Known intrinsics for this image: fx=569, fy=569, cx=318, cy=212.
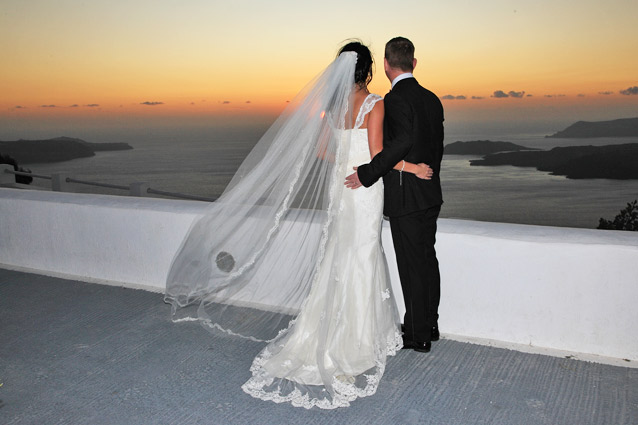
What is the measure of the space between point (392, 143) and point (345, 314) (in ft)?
3.00

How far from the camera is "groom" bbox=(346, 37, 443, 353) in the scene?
2.89 meters

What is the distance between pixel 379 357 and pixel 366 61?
5.04 feet

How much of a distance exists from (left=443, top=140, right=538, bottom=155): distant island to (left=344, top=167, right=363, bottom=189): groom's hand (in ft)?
58.1

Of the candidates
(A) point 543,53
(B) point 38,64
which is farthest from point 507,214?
(B) point 38,64

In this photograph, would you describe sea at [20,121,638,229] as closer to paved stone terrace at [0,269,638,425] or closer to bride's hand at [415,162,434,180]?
paved stone terrace at [0,269,638,425]

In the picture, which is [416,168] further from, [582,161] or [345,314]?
[582,161]

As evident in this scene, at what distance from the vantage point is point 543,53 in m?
14.1

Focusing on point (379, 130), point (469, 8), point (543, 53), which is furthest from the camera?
point (543, 53)

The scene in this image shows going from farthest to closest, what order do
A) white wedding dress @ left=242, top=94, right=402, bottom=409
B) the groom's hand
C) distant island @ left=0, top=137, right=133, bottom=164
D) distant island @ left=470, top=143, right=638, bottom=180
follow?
distant island @ left=0, top=137, right=133, bottom=164
distant island @ left=470, top=143, right=638, bottom=180
the groom's hand
white wedding dress @ left=242, top=94, right=402, bottom=409

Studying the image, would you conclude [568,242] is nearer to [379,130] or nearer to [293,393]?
[379,130]

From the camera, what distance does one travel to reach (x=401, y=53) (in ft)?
9.61

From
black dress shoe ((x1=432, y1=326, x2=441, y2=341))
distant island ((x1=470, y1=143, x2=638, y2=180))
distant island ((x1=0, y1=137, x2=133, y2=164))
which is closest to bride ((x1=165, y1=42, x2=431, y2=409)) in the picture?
black dress shoe ((x1=432, y1=326, x2=441, y2=341))

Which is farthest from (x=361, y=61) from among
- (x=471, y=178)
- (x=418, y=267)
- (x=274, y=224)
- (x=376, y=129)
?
(x=471, y=178)

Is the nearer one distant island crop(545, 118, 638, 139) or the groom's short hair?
the groom's short hair
